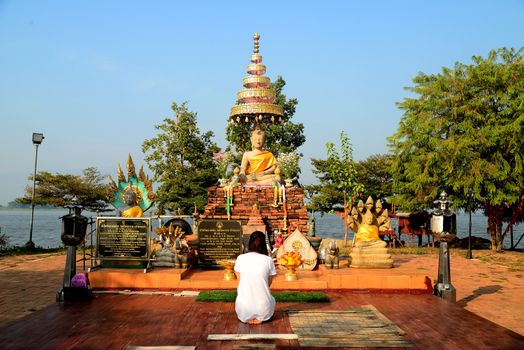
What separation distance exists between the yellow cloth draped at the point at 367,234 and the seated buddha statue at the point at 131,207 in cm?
515

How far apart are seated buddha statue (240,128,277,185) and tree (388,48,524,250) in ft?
22.5

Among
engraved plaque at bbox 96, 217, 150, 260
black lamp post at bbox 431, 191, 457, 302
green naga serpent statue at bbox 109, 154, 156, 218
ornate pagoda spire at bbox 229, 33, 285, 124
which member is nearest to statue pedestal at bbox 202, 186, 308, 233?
ornate pagoda spire at bbox 229, 33, 285, 124

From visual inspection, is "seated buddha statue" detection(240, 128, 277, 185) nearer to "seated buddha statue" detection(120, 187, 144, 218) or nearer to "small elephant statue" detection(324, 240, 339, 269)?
"seated buddha statue" detection(120, 187, 144, 218)

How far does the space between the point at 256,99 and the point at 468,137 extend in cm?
903

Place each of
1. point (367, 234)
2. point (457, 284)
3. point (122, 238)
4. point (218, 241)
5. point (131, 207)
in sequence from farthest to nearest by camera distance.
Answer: point (457, 284) < point (131, 207) < point (218, 241) < point (367, 234) < point (122, 238)

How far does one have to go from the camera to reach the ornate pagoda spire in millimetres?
19062

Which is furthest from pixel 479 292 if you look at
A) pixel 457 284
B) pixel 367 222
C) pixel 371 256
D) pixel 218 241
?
pixel 218 241

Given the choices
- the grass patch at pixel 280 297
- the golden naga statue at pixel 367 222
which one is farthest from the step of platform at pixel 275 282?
the golden naga statue at pixel 367 222

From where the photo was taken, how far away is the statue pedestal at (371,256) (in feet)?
34.1

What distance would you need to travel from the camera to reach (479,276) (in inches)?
546

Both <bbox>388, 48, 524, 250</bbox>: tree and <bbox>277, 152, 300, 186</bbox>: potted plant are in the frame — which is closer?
<bbox>388, 48, 524, 250</bbox>: tree

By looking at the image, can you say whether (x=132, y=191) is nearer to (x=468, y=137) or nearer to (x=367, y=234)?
(x=367, y=234)

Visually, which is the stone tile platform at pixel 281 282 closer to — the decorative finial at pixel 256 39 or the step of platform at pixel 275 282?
the step of platform at pixel 275 282

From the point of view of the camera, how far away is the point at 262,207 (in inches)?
683
